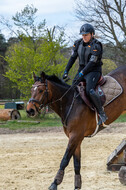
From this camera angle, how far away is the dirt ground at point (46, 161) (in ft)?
16.9

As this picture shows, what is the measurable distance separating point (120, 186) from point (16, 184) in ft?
6.75

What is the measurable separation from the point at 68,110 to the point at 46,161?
2858mm

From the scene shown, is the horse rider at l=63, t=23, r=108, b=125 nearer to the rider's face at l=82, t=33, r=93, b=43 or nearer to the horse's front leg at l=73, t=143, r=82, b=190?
the rider's face at l=82, t=33, r=93, b=43

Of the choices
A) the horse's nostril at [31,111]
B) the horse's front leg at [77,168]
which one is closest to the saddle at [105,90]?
the horse's front leg at [77,168]

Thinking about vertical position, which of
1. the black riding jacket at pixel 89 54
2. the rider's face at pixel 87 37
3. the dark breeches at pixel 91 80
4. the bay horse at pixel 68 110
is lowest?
the bay horse at pixel 68 110

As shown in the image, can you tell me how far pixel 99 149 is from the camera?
8203mm

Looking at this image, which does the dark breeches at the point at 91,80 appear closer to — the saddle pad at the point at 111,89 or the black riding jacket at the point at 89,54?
the black riding jacket at the point at 89,54

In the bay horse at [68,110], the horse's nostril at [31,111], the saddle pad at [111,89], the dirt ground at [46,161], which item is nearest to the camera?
the horse's nostril at [31,111]

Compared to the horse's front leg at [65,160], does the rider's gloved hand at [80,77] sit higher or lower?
higher

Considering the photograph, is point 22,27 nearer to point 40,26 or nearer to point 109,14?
point 40,26

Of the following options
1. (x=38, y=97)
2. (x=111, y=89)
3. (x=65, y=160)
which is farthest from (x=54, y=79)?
(x=65, y=160)

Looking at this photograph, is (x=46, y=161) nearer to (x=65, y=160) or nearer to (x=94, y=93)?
(x=65, y=160)

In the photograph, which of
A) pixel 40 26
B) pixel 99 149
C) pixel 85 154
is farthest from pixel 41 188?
pixel 40 26

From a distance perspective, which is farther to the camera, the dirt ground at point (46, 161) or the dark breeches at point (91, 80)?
the dirt ground at point (46, 161)
